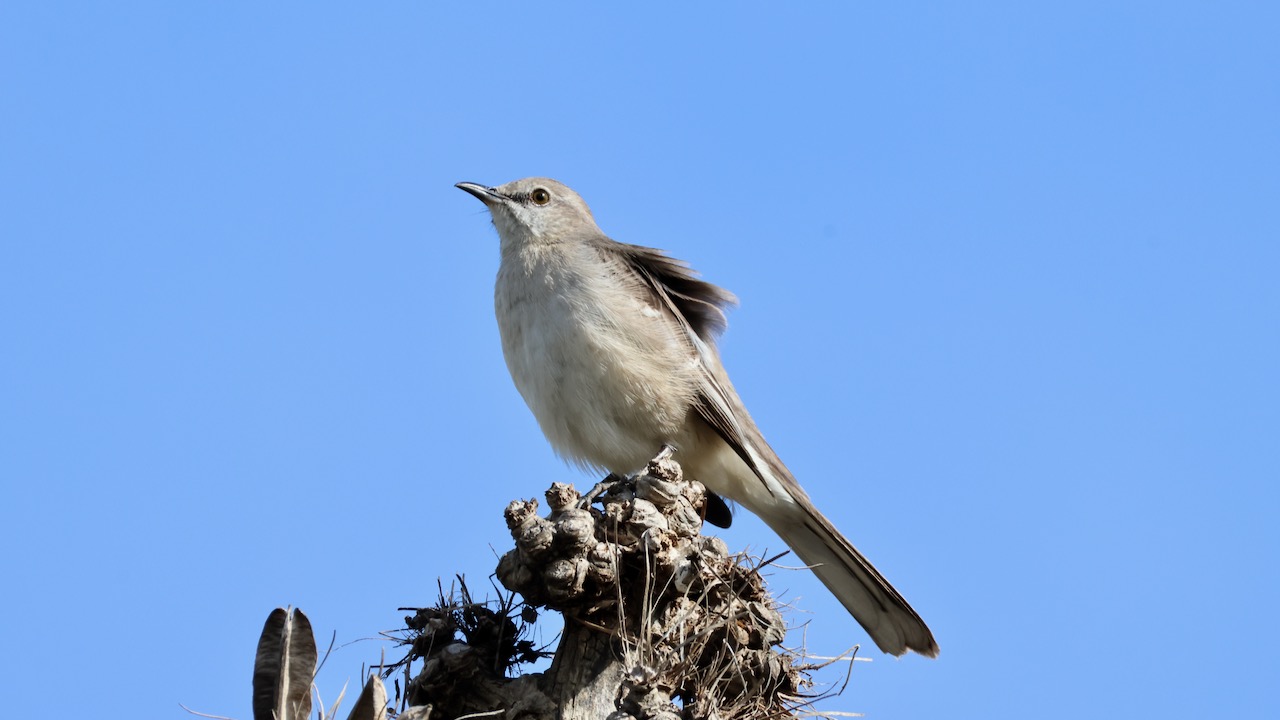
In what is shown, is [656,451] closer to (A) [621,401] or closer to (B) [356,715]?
(A) [621,401]

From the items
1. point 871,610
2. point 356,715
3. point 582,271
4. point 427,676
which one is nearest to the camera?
point 356,715

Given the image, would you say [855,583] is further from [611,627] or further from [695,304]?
[611,627]

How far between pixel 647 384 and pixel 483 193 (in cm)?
239

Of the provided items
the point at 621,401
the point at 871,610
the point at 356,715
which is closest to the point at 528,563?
the point at 356,715

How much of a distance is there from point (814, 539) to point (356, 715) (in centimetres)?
387

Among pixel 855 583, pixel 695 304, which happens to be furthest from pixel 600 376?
pixel 855 583

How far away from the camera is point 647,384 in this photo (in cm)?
717

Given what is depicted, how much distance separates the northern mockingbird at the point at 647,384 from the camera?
23.3ft

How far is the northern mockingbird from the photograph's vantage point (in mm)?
7102

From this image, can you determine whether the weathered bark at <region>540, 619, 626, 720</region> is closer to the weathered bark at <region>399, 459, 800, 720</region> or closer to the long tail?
the weathered bark at <region>399, 459, 800, 720</region>

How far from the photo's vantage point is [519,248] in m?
8.16

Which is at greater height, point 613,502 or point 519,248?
point 519,248

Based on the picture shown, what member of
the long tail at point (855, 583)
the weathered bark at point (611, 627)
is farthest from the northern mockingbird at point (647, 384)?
the weathered bark at point (611, 627)

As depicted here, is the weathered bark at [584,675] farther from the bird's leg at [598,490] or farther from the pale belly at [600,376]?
the pale belly at [600,376]
